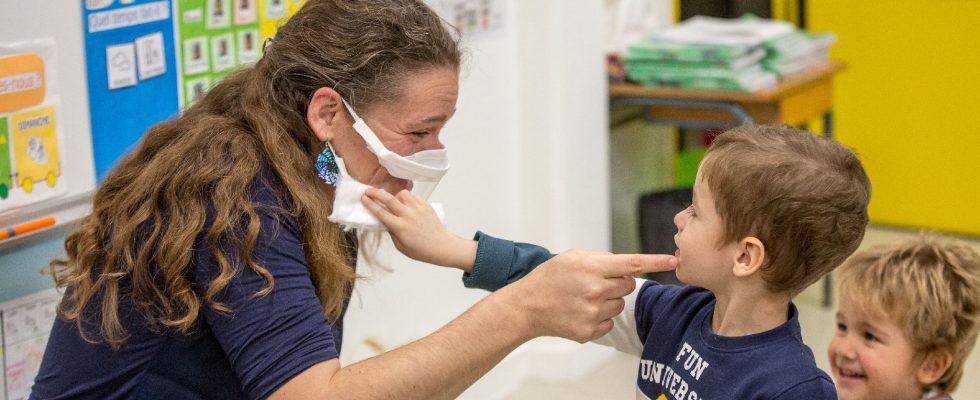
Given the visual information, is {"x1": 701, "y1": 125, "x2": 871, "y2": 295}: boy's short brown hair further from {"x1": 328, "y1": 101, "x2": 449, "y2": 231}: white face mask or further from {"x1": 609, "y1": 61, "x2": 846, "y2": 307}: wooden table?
{"x1": 609, "y1": 61, "x2": 846, "y2": 307}: wooden table

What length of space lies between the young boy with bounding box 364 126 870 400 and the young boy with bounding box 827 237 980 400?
1.28ft

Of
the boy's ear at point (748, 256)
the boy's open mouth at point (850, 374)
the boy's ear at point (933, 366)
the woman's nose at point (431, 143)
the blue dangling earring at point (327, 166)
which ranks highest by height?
the woman's nose at point (431, 143)

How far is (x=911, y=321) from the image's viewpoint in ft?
6.11

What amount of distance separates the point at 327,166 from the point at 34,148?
2.02 ft

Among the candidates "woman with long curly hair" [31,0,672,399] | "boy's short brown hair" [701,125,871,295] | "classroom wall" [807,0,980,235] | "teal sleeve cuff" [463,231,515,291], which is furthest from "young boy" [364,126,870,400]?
"classroom wall" [807,0,980,235]

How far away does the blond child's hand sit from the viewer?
5.58 feet

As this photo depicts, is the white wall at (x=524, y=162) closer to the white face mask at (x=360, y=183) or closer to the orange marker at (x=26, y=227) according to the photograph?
the orange marker at (x=26, y=227)

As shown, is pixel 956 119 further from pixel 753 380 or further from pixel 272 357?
pixel 272 357

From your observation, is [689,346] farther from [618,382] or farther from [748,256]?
[618,382]

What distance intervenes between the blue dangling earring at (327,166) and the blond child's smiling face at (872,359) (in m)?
0.88

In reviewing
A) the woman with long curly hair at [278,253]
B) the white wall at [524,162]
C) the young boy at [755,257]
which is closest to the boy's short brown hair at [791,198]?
the young boy at [755,257]

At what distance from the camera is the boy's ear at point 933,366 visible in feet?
6.17

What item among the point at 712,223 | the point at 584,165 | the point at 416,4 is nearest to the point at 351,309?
the point at 584,165

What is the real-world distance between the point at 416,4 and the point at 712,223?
0.54 metres
